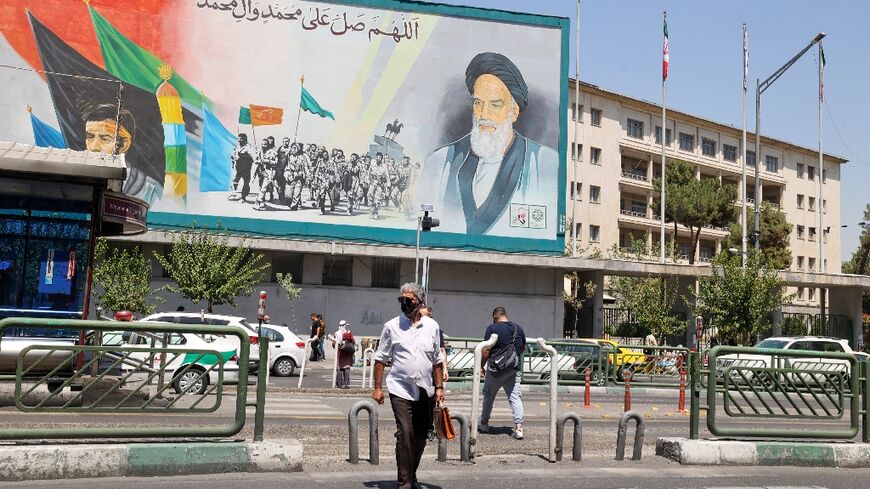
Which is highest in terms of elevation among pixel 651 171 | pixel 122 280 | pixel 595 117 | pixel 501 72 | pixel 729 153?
pixel 595 117

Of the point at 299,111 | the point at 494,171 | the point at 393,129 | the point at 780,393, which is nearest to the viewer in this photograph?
the point at 780,393

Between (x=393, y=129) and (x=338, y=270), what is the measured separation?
651cm

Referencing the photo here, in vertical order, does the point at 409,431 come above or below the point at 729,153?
below

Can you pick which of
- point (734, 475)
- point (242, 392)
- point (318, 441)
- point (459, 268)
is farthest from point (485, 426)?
point (459, 268)

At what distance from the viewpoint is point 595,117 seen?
61.4 meters

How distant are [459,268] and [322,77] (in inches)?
407

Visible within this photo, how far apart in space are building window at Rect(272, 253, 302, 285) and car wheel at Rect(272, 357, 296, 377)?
1347 cm

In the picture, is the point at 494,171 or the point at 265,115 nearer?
the point at 265,115

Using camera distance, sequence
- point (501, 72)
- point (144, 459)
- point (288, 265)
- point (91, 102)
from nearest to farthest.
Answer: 1. point (144, 459)
2. point (91, 102)
3. point (288, 265)
4. point (501, 72)

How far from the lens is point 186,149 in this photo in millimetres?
36406

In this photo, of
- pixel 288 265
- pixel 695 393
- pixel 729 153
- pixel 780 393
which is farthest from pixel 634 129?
pixel 695 393

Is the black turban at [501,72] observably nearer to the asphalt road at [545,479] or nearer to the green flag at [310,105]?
the green flag at [310,105]

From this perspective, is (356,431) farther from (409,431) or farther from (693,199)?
(693,199)

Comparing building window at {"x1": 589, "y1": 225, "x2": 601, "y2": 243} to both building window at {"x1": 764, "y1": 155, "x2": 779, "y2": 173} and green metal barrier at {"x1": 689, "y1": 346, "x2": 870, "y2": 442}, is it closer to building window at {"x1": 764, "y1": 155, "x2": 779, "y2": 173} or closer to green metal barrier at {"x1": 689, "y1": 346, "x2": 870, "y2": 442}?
building window at {"x1": 764, "y1": 155, "x2": 779, "y2": 173}
